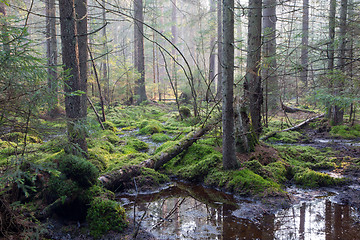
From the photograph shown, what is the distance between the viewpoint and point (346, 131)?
9727 mm

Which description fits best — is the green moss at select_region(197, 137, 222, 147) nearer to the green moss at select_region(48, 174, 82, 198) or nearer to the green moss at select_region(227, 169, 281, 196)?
the green moss at select_region(227, 169, 281, 196)

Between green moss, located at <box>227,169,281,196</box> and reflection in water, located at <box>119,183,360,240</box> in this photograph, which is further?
green moss, located at <box>227,169,281,196</box>

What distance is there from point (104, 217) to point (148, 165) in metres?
2.41

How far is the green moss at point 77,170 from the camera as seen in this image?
152 inches

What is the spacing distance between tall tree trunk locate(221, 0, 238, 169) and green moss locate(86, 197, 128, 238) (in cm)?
255

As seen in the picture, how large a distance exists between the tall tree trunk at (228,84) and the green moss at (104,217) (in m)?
2.55

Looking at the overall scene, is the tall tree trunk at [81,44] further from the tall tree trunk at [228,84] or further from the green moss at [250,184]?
the green moss at [250,184]

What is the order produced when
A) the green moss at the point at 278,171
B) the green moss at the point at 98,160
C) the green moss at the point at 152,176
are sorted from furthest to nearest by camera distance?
1. the green moss at the point at 98,160
2. the green moss at the point at 152,176
3. the green moss at the point at 278,171

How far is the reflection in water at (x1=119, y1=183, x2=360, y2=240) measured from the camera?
11.4 ft

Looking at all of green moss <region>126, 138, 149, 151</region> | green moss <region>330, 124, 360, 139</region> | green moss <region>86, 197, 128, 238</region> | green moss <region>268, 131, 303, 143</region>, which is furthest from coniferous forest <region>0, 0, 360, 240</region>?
green moss <region>330, 124, 360, 139</region>

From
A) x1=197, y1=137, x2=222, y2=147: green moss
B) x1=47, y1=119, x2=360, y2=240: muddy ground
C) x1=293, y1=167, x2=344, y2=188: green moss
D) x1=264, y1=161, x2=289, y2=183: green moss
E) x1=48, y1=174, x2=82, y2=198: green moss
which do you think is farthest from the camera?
x1=197, y1=137, x2=222, y2=147: green moss

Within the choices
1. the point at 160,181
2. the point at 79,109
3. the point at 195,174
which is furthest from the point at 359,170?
the point at 79,109

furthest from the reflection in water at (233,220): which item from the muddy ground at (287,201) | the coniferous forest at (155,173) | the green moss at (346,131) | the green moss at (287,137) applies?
the green moss at (346,131)

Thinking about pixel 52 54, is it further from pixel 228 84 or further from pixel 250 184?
pixel 250 184
